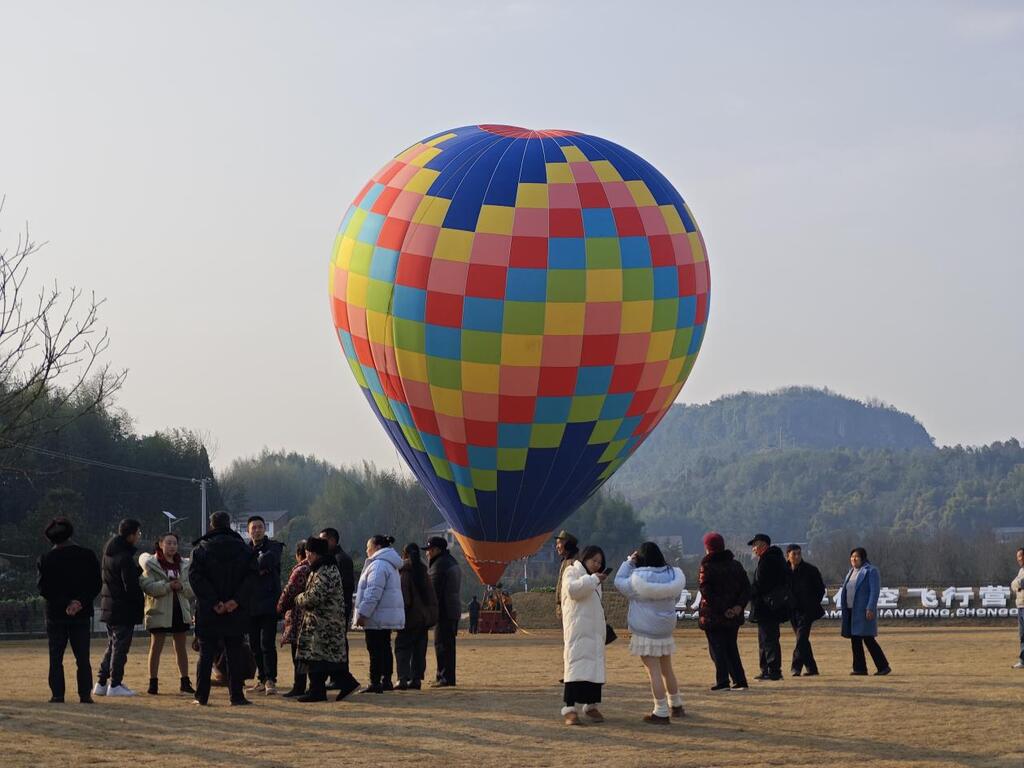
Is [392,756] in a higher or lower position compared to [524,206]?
lower

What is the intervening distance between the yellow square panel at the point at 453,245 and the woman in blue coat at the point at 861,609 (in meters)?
11.1

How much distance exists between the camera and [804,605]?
766 inches

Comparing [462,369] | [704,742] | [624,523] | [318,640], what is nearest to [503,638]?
[462,369]

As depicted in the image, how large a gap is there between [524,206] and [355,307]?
11.9 feet

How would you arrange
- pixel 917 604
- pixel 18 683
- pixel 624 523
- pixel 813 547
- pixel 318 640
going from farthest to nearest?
pixel 813 547 → pixel 624 523 → pixel 917 604 → pixel 18 683 → pixel 318 640

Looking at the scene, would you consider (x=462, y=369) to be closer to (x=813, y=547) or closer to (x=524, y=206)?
(x=524, y=206)

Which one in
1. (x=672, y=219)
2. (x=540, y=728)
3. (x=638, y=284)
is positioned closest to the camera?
(x=540, y=728)

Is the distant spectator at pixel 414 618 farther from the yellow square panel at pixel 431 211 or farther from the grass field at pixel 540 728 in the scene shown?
the yellow square panel at pixel 431 211

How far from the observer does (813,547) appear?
566 ft

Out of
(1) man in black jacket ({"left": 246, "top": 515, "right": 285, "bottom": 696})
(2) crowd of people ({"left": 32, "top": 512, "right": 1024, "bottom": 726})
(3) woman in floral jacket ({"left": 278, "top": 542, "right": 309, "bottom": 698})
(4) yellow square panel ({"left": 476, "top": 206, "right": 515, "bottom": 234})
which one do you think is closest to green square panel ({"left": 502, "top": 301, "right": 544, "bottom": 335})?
(4) yellow square panel ({"left": 476, "top": 206, "right": 515, "bottom": 234})

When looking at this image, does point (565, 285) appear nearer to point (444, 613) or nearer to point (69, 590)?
point (444, 613)

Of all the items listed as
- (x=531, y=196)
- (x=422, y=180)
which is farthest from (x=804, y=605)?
(x=422, y=180)

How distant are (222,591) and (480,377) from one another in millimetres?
13781

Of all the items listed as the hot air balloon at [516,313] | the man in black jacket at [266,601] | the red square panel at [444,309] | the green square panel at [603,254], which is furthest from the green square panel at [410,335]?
the man in black jacket at [266,601]
